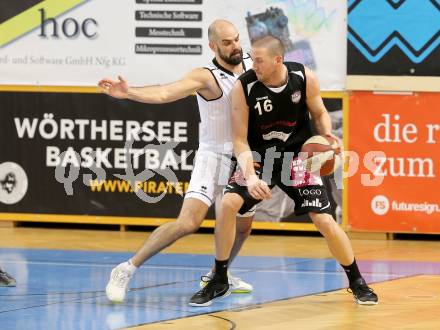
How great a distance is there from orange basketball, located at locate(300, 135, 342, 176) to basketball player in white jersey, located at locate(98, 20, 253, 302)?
0.88m

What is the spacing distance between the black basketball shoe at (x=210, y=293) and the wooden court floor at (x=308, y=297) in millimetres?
370

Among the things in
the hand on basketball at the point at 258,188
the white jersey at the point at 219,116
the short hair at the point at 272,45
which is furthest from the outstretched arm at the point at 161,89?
the hand on basketball at the point at 258,188

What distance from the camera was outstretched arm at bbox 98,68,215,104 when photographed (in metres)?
9.06

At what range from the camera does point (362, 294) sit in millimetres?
9273

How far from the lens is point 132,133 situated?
47.8 feet

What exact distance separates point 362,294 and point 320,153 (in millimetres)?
1262

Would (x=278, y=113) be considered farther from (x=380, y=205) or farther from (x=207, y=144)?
(x=380, y=205)

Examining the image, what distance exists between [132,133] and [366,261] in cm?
400

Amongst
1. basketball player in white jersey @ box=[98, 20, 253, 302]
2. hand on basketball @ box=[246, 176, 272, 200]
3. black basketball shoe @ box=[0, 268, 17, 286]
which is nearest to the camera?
hand on basketball @ box=[246, 176, 272, 200]

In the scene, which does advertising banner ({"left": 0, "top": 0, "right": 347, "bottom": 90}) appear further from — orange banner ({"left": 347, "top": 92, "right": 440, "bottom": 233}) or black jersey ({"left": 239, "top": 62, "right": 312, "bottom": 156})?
black jersey ({"left": 239, "top": 62, "right": 312, "bottom": 156})

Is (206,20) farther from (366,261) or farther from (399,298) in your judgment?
(399,298)

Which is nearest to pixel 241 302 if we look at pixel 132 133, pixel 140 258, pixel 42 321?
pixel 140 258

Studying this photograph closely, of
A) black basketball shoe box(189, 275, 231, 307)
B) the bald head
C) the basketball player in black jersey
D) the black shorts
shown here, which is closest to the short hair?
the basketball player in black jersey

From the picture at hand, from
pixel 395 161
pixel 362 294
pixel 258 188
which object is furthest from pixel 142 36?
pixel 362 294
